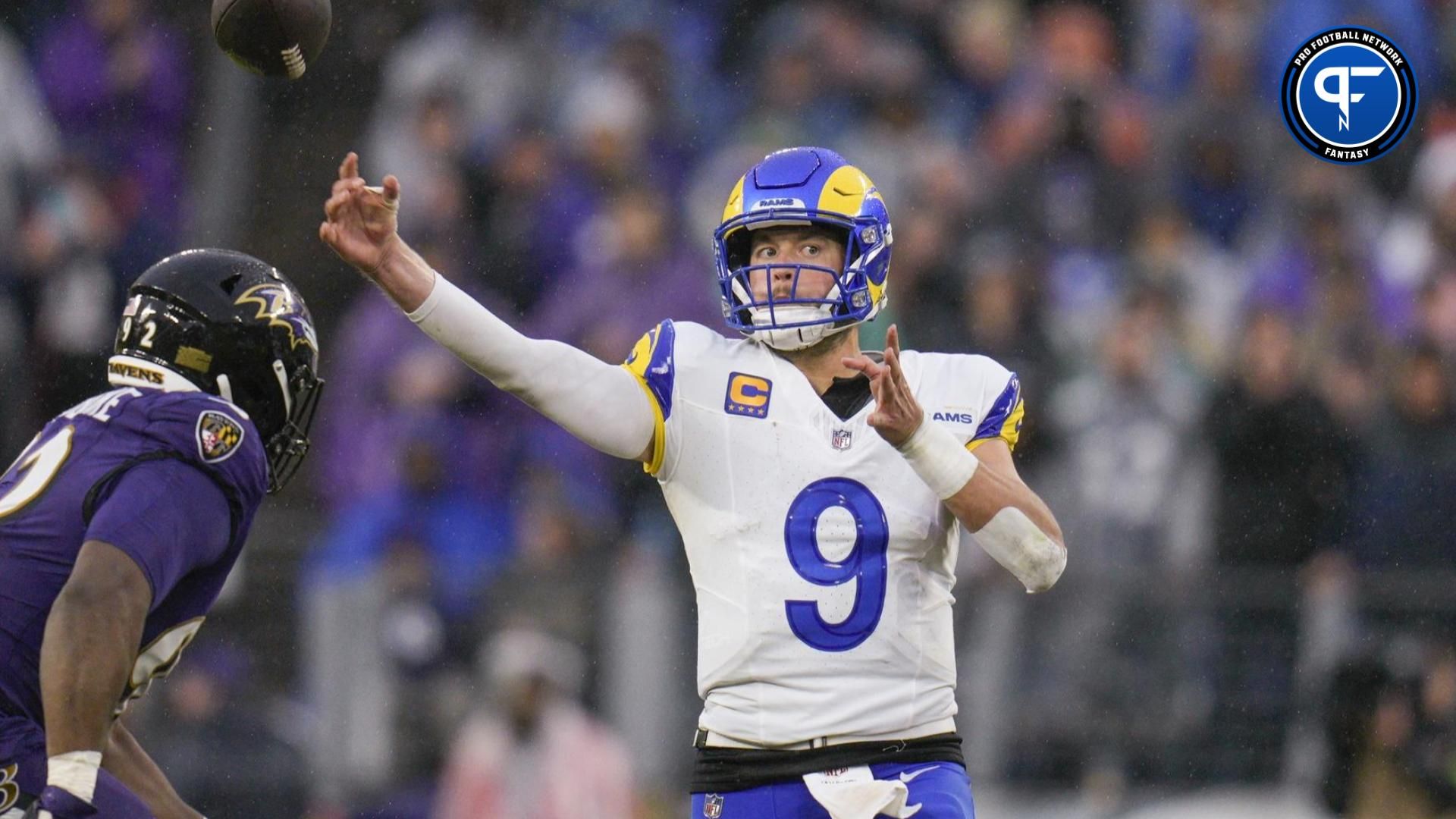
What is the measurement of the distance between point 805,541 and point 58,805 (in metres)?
1.63

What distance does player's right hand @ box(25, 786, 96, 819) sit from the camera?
3.77 m

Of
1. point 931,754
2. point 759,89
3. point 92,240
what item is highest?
point 759,89

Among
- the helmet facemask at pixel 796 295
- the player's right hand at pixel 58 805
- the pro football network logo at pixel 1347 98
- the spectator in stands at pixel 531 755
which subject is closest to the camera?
the player's right hand at pixel 58 805

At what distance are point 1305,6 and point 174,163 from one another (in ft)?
20.7

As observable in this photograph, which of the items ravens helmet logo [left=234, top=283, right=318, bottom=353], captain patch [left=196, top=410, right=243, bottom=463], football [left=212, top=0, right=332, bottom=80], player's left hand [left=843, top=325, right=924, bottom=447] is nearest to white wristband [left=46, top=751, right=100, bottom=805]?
captain patch [left=196, top=410, right=243, bottom=463]

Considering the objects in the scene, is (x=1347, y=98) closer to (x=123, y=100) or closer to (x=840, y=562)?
(x=840, y=562)

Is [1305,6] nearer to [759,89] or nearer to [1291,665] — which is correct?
[759,89]

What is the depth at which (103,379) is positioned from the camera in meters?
9.84

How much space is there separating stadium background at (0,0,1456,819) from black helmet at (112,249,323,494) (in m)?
3.63

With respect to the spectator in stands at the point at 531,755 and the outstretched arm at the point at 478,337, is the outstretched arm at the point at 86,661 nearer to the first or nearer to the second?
the outstretched arm at the point at 478,337

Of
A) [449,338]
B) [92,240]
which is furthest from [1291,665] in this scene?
[92,240]

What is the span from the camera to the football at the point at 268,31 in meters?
5.27

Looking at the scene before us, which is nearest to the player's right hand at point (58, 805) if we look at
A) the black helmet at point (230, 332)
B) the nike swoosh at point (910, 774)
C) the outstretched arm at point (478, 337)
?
the black helmet at point (230, 332)

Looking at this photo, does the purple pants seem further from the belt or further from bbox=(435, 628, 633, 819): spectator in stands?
bbox=(435, 628, 633, 819): spectator in stands
